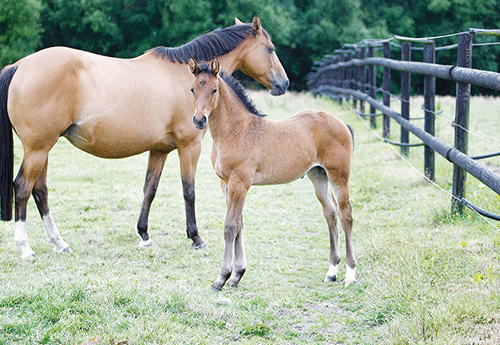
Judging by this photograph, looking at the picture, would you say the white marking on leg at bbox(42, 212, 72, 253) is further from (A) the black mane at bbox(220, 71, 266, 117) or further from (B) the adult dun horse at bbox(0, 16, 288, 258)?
(A) the black mane at bbox(220, 71, 266, 117)

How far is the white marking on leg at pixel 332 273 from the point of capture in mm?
4207

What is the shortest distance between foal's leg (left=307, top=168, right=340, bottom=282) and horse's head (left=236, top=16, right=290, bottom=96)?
185 centimetres

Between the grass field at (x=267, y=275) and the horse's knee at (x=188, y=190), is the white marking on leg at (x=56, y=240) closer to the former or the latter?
the grass field at (x=267, y=275)

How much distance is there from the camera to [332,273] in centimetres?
423

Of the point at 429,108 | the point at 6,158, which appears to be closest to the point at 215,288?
the point at 6,158

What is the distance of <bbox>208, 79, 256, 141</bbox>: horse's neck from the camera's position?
13.2ft

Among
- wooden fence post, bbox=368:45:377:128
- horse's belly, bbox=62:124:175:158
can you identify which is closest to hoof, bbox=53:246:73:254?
horse's belly, bbox=62:124:175:158

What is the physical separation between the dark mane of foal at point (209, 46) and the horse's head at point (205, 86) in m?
1.89

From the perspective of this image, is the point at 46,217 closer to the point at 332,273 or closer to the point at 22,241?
the point at 22,241

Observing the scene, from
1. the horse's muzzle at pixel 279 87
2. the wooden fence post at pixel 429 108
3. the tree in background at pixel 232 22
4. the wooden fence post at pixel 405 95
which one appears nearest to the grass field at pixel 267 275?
the wooden fence post at pixel 429 108

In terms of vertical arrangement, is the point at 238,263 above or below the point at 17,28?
below

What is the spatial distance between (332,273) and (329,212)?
21.1 inches

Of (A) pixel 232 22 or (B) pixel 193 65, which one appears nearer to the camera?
(B) pixel 193 65

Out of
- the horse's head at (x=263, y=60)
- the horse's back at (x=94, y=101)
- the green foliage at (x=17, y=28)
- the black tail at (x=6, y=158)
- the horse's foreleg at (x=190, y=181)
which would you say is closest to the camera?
the horse's back at (x=94, y=101)
